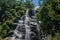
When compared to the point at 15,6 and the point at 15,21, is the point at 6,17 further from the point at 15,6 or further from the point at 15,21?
the point at 15,6

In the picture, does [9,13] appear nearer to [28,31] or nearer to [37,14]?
[28,31]

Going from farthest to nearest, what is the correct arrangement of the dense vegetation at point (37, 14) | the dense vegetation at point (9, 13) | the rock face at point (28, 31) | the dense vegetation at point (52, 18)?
1. the dense vegetation at point (9, 13)
2. the rock face at point (28, 31)
3. the dense vegetation at point (37, 14)
4. the dense vegetation at point (52, 18)

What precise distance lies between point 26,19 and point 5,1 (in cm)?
606

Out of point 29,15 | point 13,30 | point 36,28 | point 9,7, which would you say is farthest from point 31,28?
point 9,7

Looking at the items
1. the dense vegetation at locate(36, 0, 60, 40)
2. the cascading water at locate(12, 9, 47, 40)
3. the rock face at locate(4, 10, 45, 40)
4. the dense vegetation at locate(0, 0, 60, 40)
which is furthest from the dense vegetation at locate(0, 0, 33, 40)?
the dense vegetation at locate(36, 0, 60, 40)

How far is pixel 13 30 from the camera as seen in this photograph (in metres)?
30.2

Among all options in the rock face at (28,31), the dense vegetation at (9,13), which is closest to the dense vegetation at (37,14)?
the dense vegetation at (9,13)

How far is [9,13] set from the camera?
3316cm

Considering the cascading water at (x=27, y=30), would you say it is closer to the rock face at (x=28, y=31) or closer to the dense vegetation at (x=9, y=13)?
the rock face at (x=28, y=31)

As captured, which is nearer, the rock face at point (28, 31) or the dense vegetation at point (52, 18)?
the dense vegetation at point (52, 18)

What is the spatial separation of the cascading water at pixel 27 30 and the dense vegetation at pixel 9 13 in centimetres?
140

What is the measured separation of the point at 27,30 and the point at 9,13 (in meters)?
5.85

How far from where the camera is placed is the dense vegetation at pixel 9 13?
1172 inches

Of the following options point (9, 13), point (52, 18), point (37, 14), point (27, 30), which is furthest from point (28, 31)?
point (52, 18)
